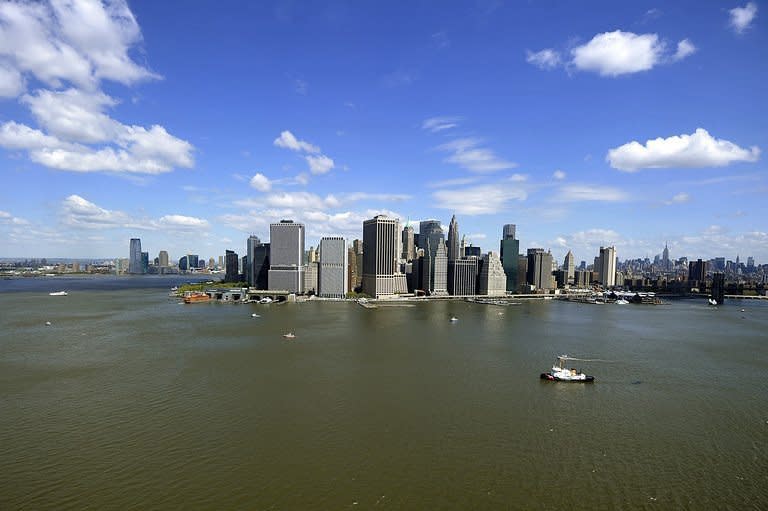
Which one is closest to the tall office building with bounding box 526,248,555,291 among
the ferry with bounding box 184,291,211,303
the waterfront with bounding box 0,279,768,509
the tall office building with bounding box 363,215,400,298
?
the tall office building with bounding box 363,215,400,298

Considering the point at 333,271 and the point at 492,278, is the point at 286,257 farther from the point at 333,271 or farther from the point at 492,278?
the point at 492,278

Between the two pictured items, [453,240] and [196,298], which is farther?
[453,240]

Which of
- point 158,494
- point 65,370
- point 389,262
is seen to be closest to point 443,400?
point 158,494

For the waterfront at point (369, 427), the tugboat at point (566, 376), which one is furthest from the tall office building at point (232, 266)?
the tugboat at point (566, 376)

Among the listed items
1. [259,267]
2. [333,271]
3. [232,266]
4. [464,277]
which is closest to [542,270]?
[464,277]

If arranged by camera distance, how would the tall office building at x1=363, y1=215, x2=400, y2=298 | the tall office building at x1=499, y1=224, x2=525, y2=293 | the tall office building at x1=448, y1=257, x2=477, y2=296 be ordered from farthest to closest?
1. the tall office building at x1=499, y1=224, x2=525, y2=293
2. the tall office building at x1=448, y1=257, x2=477, y2=296
3. the tall office building at x1=363, y1=215, x2=400, y2=298

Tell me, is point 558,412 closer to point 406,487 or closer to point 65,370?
point 406,487

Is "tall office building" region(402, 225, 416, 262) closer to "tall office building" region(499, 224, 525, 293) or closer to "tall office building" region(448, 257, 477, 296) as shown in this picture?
"tall office building" region(448, 257, 477, 296)
